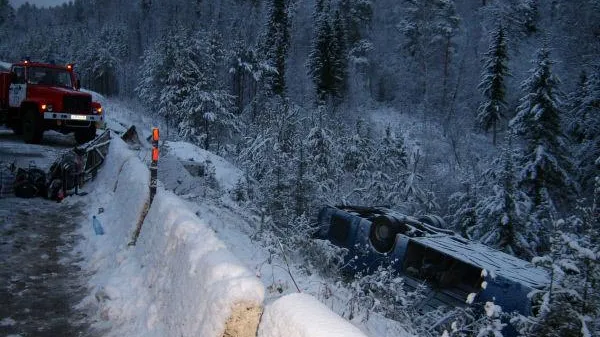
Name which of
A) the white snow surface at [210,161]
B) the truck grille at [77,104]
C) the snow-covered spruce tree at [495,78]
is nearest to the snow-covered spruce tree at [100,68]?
the snow-covered spruce tree at [495,78]

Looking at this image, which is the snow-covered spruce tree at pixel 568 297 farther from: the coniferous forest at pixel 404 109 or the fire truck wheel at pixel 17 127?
the fire truck wheel at pixel 17 127

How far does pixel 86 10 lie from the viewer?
132 metres

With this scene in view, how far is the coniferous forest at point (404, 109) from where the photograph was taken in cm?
1234

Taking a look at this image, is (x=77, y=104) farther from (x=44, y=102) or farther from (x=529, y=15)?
(x=529, y=15)

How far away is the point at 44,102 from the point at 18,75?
1407 mm

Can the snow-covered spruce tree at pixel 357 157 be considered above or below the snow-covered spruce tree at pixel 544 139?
below

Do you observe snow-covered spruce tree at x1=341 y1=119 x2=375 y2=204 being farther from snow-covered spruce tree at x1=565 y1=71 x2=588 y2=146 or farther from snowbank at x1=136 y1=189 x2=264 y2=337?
snowbank at x1=136 y1=189 x2=264 y2=337

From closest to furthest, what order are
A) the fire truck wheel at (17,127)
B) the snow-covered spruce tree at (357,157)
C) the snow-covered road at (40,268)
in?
the snow-covered road at (40,268), the fire truck wheel at (17,127), the snow-covered spruce tree at (357,157)

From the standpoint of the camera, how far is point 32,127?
15070 mm

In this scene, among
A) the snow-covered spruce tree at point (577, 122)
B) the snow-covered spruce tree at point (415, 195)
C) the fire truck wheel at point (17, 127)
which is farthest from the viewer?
the snow-covered spruce tree at point (577, 122)

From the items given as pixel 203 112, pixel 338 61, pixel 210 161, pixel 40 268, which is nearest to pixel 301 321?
pixel 40 268

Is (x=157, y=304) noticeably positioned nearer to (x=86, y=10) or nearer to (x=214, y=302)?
(x=214, y=302)

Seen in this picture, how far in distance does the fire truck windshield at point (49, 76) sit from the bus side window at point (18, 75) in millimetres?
195

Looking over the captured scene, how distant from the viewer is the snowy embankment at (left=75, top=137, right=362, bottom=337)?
10.2ft
